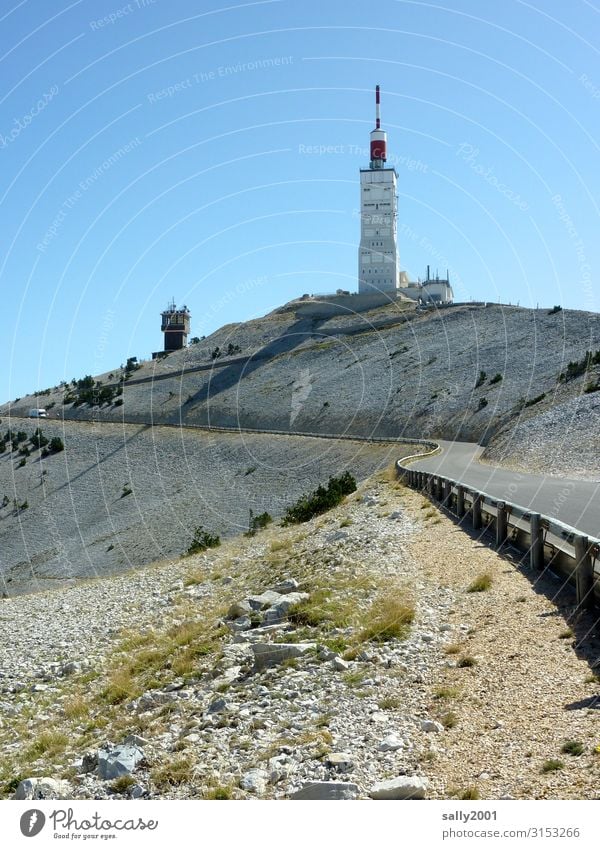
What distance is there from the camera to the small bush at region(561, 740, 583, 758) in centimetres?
743

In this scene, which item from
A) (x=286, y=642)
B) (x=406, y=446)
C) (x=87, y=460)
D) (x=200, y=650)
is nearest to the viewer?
(x=286, y=642)

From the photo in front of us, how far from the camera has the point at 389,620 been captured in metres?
12.2

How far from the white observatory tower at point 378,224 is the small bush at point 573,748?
118 metres

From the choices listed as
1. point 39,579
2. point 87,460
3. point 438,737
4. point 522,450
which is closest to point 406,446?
point 522,450

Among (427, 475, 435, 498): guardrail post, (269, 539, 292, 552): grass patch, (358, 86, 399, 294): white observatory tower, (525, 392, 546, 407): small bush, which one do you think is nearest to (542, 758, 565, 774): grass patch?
(269, 539, 292, 552): grass patch

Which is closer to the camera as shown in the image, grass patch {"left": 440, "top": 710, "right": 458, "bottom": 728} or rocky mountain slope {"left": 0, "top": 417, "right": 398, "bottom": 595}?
grass patch {"left": 440, "top": 710, "right": 458, "bottom": 728}

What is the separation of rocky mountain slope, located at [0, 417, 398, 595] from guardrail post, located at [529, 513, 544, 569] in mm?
31319

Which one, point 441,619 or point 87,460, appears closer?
point 441,619

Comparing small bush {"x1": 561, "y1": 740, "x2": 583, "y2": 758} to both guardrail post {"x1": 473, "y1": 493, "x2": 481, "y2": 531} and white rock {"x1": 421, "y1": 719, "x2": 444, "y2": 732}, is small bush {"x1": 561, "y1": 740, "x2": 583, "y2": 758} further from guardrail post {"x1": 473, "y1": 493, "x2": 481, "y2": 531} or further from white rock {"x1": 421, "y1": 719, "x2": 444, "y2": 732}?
guardrail post {"x1": 473, "y1": 493, "x2": 481, "y2": 531}

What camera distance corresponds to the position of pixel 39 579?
4647 centimetres

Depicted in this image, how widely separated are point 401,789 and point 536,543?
7637mm

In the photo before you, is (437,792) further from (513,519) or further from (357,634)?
(513,519)

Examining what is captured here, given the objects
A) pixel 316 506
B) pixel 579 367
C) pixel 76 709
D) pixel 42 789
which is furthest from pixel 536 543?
pixel 579 367
